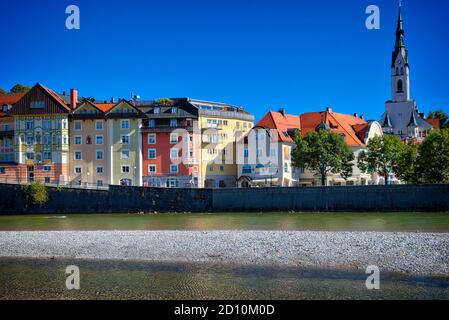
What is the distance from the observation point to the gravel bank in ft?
95.0

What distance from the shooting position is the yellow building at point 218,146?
273 feet

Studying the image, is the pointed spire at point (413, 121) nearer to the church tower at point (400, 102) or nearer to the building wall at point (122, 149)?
Result: the church tower at point (400, 102)

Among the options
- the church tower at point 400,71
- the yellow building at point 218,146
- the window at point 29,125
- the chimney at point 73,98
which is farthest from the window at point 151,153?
the church tower at point 400,71

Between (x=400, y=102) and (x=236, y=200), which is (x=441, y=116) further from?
(x=236, y=200)

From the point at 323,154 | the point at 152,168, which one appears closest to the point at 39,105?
the point at 152,168

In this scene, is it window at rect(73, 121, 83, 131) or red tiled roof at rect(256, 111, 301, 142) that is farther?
red tiled roof at rect(256, 111, 301, 142)

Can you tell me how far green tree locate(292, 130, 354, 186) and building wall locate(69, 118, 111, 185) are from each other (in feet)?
89.6

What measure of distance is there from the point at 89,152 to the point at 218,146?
18956 mm

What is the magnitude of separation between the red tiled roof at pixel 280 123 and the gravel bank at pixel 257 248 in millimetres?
46450

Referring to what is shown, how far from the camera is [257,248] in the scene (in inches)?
1297

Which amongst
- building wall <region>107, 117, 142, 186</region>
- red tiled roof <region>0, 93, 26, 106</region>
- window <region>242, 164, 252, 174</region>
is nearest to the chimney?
building wall <region>107, 117, 142, 186</region>

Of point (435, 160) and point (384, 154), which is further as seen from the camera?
point (384, 154)

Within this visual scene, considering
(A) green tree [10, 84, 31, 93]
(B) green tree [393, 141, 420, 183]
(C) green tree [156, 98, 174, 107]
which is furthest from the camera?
(A) green tree [10, 84, 31, 93]

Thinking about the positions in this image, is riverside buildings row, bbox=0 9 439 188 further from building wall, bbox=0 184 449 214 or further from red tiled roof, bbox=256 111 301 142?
building wall, bbox=0 184 449 214
